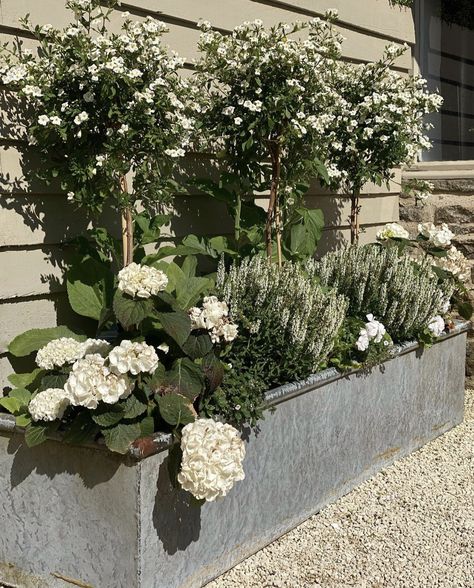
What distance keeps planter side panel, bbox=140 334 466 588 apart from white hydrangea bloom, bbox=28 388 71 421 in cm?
30

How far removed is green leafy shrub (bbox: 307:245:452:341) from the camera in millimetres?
3846

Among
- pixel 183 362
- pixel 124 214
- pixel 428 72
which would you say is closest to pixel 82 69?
pixel 124 214

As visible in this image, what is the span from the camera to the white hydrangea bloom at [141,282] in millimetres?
2691

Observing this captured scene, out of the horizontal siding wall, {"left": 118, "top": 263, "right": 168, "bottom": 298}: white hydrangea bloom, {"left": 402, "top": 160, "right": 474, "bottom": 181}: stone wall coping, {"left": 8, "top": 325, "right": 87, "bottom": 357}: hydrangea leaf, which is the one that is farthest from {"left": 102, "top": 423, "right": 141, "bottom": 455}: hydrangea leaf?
{"left": 402, "top": 160, "right": 474, "bottom": 181}: stone wall coping

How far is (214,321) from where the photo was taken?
9.25 feet

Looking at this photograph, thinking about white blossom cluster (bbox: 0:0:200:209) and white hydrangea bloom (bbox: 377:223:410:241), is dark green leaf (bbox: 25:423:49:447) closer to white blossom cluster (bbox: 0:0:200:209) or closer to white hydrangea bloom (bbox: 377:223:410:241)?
white blossom cluster (bbox: 0:0:200:209)

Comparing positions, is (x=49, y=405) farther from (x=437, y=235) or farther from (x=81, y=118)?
(x=437, y=235)

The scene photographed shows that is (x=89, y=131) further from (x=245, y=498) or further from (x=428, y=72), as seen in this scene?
(x=428, y=72)

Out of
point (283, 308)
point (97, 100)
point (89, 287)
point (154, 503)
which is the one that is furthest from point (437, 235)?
point (154, 503)

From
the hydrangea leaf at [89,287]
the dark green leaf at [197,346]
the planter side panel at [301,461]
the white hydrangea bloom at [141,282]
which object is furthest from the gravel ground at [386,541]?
the hydrangea leaf at [89,287]

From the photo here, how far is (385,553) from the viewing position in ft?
9.91

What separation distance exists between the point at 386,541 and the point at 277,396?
2.14 feet

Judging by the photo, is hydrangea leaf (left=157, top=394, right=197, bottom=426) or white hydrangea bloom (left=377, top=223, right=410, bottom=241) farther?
white hydrangea bloom (left=377, top=223, right=410, bottom=241)

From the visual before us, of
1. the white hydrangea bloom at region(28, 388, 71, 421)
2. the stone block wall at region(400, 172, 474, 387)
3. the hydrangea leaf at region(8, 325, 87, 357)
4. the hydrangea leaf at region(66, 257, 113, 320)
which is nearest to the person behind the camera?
the white hydrangea bloom at region(28, 388, 71, 421)
